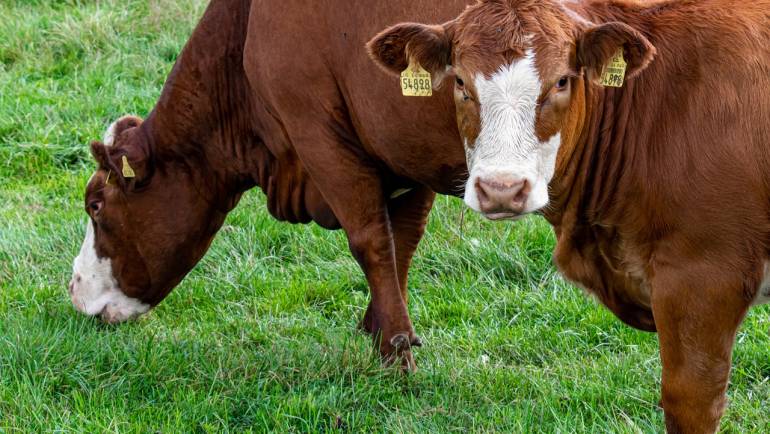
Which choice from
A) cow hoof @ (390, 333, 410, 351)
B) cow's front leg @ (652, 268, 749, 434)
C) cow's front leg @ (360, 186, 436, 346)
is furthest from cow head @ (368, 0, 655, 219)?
cow's front leg @ (360, 186, 436, 346)

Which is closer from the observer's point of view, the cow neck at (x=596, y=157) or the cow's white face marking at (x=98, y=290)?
the cow neck at (x=596, y=157)

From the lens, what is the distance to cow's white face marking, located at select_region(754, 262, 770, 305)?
4.45 meters

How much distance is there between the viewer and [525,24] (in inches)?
176

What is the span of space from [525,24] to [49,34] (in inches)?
261

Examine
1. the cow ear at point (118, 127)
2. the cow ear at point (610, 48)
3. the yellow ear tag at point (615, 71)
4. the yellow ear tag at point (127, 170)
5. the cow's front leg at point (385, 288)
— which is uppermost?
the cow ear at point (610, 48)

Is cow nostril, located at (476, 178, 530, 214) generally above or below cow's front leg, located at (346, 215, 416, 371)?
above

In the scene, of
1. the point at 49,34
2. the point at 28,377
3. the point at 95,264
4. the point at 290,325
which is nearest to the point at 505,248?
the point at 290,325

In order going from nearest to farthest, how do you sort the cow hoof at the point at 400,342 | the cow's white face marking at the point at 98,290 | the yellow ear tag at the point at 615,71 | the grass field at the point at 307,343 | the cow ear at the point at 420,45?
the yellow ear tag at the point at 615,71 < the cow ear at the point at 420,45 < the grass field at the point at 307,343 < the cow hoof at the point at 400,342 < the cow's white face marking at the point at 98,290

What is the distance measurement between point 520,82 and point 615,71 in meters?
0.41

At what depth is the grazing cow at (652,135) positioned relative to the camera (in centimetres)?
438

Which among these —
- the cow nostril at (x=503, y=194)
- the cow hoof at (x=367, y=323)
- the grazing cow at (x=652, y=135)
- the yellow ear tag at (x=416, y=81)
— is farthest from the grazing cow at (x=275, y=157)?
the cow nostril at (x=503, y=194)

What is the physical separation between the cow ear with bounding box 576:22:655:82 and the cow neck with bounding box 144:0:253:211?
2307mm

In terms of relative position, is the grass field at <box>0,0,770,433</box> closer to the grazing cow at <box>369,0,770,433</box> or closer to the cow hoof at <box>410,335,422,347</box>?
the cow hoof at <box>410,335,422,347</box>

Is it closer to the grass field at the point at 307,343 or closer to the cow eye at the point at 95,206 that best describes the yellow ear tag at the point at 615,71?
the grass field at the point at 307,343
